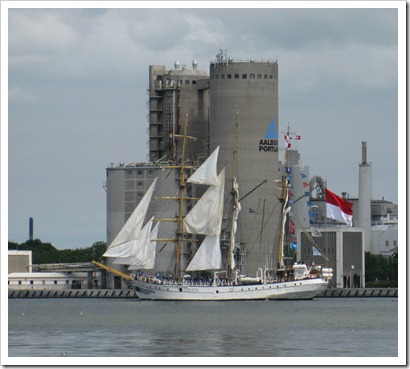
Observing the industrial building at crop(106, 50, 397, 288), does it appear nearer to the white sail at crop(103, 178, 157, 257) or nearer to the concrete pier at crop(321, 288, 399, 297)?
the concrete pier at crop(321, 288, 399, 297)

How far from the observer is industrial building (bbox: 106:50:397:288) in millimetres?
146875

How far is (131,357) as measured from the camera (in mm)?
57094

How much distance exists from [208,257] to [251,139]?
75.9 ft

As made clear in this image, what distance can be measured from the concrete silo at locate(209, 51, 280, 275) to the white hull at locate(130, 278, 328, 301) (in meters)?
18.5

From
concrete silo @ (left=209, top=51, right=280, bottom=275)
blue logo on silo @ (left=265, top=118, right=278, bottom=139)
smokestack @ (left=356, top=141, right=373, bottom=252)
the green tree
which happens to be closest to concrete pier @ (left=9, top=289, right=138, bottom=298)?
concrete silo @ (left=209, top=51, right=280, bottom=275)

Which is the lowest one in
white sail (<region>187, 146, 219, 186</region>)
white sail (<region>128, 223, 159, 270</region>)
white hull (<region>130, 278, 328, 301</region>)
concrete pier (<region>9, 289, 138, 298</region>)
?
concrete pier (<region>9, 289, 138, 298</region>)

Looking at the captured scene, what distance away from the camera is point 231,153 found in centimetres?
14625

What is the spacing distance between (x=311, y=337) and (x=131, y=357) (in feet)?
50.4

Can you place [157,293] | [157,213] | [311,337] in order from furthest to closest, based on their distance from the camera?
[157,213], [157,293], [311,337]

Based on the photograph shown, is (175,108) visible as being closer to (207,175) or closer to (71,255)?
(207,175)

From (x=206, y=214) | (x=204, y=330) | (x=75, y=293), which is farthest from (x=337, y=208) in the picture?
(x=204, y=330)

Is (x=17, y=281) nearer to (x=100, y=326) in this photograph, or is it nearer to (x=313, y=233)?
(x=313, y=233)

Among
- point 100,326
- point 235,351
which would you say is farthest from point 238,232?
point 235,351

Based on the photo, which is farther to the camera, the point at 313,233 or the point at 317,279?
the point at 313,233
